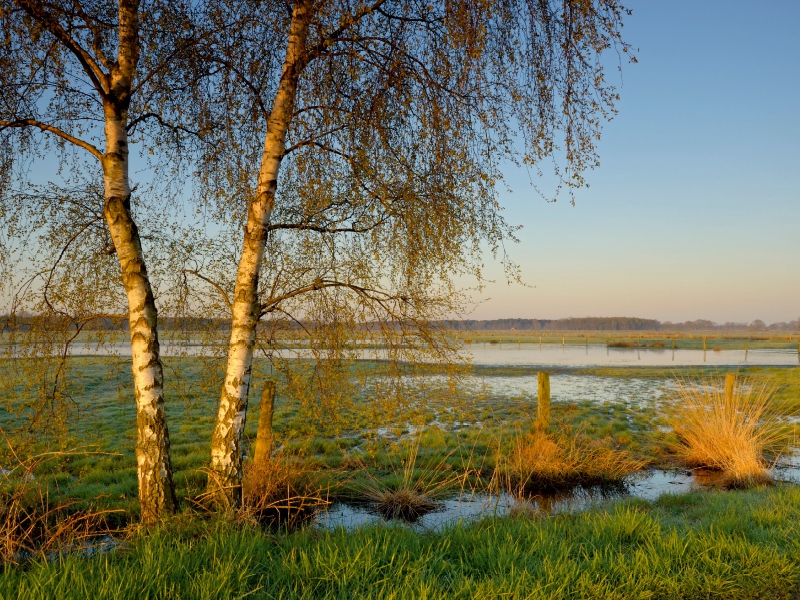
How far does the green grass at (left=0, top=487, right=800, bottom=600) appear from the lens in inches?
158

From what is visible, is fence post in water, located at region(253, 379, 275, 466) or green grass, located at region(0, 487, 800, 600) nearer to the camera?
green grass, located at region(0, 487, 800, 600)

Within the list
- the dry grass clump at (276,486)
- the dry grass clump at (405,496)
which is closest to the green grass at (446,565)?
the dry grass clump at (276,486)

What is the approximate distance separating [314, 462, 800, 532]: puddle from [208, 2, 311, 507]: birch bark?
1.54 metres

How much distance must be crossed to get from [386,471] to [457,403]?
4326 millimetres

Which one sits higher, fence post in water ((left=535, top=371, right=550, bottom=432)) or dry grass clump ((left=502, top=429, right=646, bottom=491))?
fence post in water ((left=535, top=371, right=550, bottom=432))

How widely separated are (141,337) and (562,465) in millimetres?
7855

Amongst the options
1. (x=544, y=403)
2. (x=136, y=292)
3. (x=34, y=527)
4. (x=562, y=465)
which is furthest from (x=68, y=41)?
(x=544, y=403)

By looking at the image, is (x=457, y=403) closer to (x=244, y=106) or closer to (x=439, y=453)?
(x=244, y=106)

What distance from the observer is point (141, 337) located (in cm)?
629

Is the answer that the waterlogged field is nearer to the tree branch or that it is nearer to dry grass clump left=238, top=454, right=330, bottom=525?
dry grass clump left=238, top=454, right=330, bottom=525

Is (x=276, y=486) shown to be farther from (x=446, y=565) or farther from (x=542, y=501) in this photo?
(x=542, y=501)

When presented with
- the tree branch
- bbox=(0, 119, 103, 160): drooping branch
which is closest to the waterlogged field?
the tree branch

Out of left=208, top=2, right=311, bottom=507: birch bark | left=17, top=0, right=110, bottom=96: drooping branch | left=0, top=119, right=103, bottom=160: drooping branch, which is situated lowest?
left=208, top=2, right=311, bottom=507: birch bark

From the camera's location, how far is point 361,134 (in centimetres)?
582
